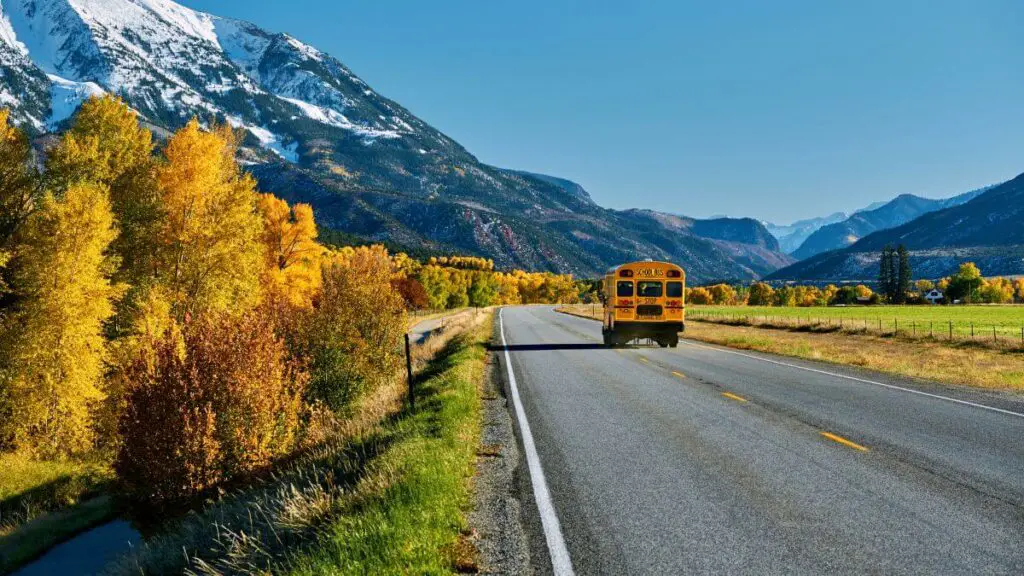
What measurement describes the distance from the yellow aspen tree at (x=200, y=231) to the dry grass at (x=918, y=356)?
24.2m

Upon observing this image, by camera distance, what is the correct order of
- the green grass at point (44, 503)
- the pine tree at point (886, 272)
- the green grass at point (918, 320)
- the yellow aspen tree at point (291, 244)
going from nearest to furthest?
the green grass at point (44, 503) → the green grass at point (918, 320) → the yellow aspen tree at point (291, 244) → the pine tree at point (886, 272)

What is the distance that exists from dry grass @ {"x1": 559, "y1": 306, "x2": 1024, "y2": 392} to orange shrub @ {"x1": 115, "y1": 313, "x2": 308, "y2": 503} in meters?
16.9

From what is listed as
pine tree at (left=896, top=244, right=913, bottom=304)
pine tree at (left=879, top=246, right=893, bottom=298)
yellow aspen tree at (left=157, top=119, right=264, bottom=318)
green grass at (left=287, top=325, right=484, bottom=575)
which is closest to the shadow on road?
yellow aspen tree at (left=157, top=119, right=264, bottom=318)

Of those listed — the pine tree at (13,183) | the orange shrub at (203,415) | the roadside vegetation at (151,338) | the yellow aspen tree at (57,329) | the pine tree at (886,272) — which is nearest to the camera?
the orange shrub at (203,415)

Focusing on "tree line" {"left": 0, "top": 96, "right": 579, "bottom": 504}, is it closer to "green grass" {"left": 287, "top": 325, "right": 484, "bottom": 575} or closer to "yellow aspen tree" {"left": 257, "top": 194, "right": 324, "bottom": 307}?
"green grass" {"left": 287, "top": 325, "right": 484, "bottom": 575}

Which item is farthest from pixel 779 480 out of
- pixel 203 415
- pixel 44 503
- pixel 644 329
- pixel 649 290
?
pixel 44 503

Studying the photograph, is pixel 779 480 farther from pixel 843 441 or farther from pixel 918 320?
pixel 918 320

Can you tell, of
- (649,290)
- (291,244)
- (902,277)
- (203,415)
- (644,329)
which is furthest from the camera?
(902,277)

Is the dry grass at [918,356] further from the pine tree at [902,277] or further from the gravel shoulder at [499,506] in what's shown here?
the pine tree at [902,277]

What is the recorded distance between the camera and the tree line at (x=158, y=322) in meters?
14.7

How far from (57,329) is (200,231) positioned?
879cm

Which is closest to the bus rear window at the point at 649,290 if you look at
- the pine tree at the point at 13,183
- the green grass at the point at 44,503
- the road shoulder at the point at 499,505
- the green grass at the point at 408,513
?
the road shoulder at the point at 499,505

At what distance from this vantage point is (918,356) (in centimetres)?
2330

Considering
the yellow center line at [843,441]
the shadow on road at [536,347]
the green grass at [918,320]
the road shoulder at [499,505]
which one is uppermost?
the road shoulder at [499,505]
